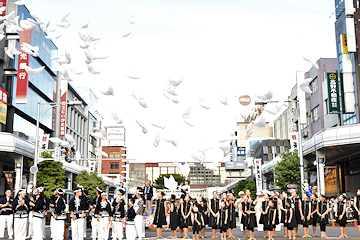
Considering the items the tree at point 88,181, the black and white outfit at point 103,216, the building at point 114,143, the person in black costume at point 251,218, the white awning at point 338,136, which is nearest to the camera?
the black and white outfit at point 103,216

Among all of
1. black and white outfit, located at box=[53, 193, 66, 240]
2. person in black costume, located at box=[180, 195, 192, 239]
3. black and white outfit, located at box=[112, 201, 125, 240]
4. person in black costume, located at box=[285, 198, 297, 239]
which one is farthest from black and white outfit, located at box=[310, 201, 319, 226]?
black and white outfit, located at box=[53, 193, 66, 240]

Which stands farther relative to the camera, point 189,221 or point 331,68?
point 331,68

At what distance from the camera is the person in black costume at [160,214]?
58.7 ft

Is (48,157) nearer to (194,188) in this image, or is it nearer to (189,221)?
(189,221)

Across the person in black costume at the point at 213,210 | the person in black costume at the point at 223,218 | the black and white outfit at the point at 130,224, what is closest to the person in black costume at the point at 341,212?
the person in black costume at the point at 223,218

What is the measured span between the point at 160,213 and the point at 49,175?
67.3 feet

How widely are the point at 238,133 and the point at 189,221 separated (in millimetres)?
104661

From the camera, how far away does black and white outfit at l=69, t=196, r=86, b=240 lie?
16.5m

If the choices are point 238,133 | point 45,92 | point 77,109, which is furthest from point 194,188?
point 45,92

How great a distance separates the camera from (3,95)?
40.2m

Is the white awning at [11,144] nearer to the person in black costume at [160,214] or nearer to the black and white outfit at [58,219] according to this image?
the black and white outfit at [58,219]

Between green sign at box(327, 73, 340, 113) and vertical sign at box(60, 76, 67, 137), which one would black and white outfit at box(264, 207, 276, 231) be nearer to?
green sign at box(327, 73, 340, 113)

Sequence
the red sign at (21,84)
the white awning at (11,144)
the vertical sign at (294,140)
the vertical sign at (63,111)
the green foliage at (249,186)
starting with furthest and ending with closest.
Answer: the green foliage at (249,186), the vertical sign at (63,111), the red sign at (21,84), the vertical sign at (294,140), the white awning at (11,144)

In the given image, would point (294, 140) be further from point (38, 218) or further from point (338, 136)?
point (38, 218)
